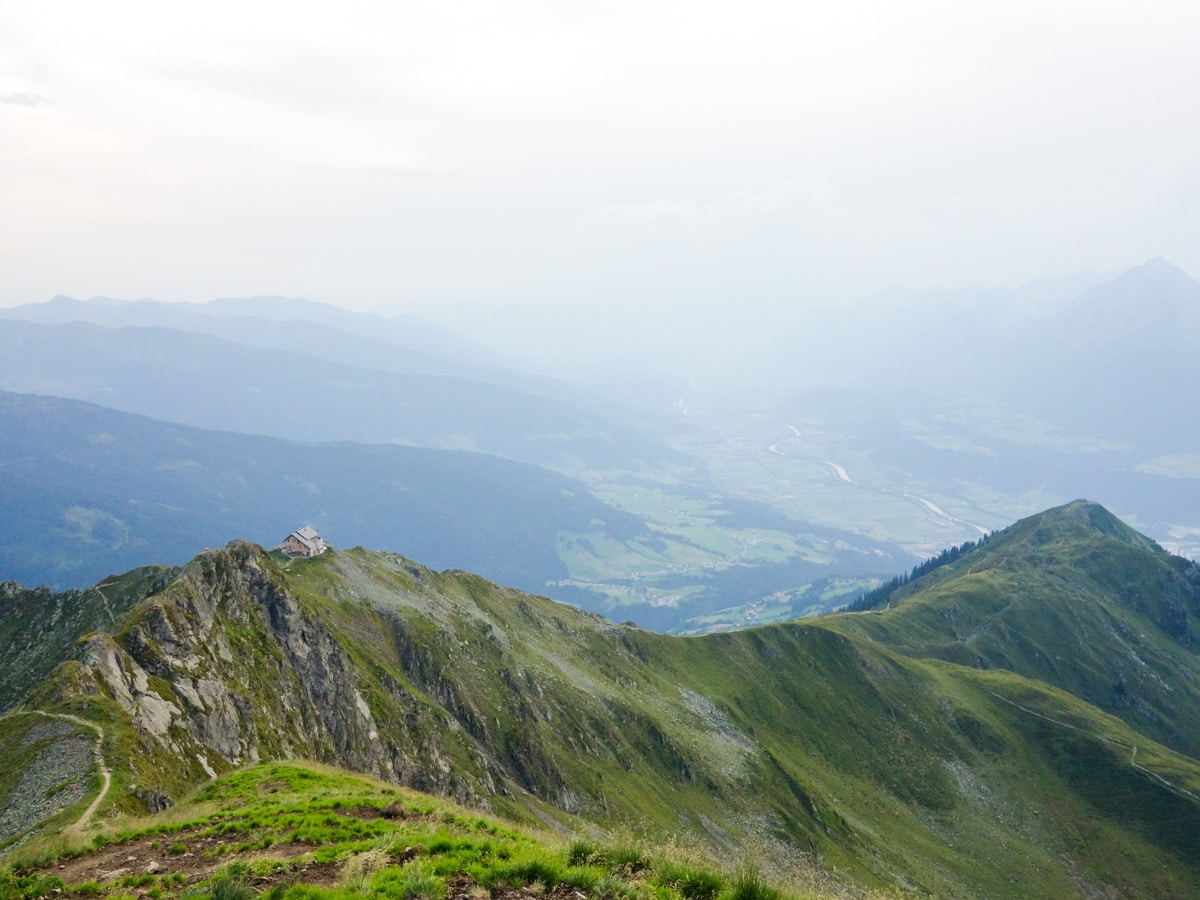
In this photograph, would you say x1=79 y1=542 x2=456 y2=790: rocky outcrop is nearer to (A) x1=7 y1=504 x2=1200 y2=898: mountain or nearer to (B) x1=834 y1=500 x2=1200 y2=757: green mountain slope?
→ (A) x1=7 y1=504 x2=1200 y2=898: mountain

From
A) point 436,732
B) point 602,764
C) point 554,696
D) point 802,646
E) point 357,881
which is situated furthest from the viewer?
point 802,646

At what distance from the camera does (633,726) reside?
89562mm

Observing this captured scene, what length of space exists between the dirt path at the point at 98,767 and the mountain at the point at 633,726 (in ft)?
1.77

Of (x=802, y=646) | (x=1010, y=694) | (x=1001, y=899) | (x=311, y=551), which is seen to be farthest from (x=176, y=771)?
(x=1010, y=694)

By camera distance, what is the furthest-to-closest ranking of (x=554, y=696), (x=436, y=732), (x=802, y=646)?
(x=802, y=646), (x=554, y=696), (x=436, y=732)

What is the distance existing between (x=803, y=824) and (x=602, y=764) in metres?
28.1

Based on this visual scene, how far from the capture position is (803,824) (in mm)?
88562

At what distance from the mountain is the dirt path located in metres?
0.54

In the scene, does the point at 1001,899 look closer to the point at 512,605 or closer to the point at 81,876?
the point at 512,605

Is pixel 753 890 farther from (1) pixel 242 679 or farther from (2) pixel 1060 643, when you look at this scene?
(2) pixel 1060 643

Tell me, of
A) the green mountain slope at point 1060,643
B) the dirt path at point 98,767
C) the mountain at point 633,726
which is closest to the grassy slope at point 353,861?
the dirt path at point 98,767

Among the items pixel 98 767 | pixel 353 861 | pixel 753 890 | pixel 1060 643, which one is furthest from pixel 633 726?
pixel 1060 643

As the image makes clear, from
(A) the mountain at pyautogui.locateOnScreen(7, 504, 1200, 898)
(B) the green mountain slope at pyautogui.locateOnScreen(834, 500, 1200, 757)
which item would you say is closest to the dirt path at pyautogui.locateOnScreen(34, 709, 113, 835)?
(A) the mountain at pyautogui.locateOnScreen(7, 504, 1200, 898)

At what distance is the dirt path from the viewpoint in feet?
91.6
